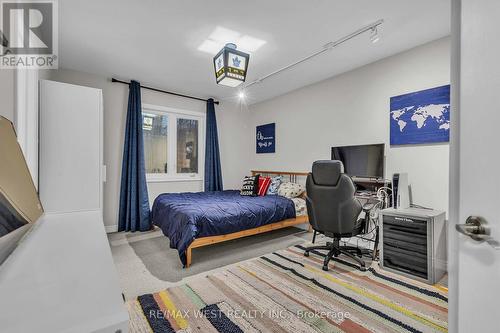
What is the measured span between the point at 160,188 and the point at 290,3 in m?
3.65

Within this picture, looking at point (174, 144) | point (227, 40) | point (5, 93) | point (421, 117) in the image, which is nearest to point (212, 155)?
point (174, 144)

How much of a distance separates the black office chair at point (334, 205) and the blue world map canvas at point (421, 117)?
1.12 m

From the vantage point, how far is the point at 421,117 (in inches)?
107

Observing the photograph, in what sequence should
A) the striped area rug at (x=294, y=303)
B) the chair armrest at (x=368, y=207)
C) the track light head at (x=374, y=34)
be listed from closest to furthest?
the striped area rug at (x=294, y=303) → the track light head at (x=374, y=34) → the chair armrest at (x=368, y=207)

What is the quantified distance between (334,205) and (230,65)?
1.87 metres

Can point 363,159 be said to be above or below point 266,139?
below

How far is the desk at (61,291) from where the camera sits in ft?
1.12

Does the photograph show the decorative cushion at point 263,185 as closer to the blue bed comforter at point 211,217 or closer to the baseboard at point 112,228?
the blue bed comforter at point 211,217

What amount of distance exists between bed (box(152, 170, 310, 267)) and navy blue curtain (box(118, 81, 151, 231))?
532mm

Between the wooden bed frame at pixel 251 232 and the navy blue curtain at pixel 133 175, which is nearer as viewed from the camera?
the wooden bed frame at pixel 251 232

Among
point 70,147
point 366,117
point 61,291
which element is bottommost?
point 61,291

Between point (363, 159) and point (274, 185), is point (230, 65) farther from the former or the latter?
point (274, 185)

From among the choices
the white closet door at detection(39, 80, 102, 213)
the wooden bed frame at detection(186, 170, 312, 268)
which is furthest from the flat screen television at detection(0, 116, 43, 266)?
the wooden bed frame at detection(186, 170, 312, 268)

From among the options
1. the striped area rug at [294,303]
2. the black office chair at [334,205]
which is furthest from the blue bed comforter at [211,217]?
the black office chair at [334,205]
